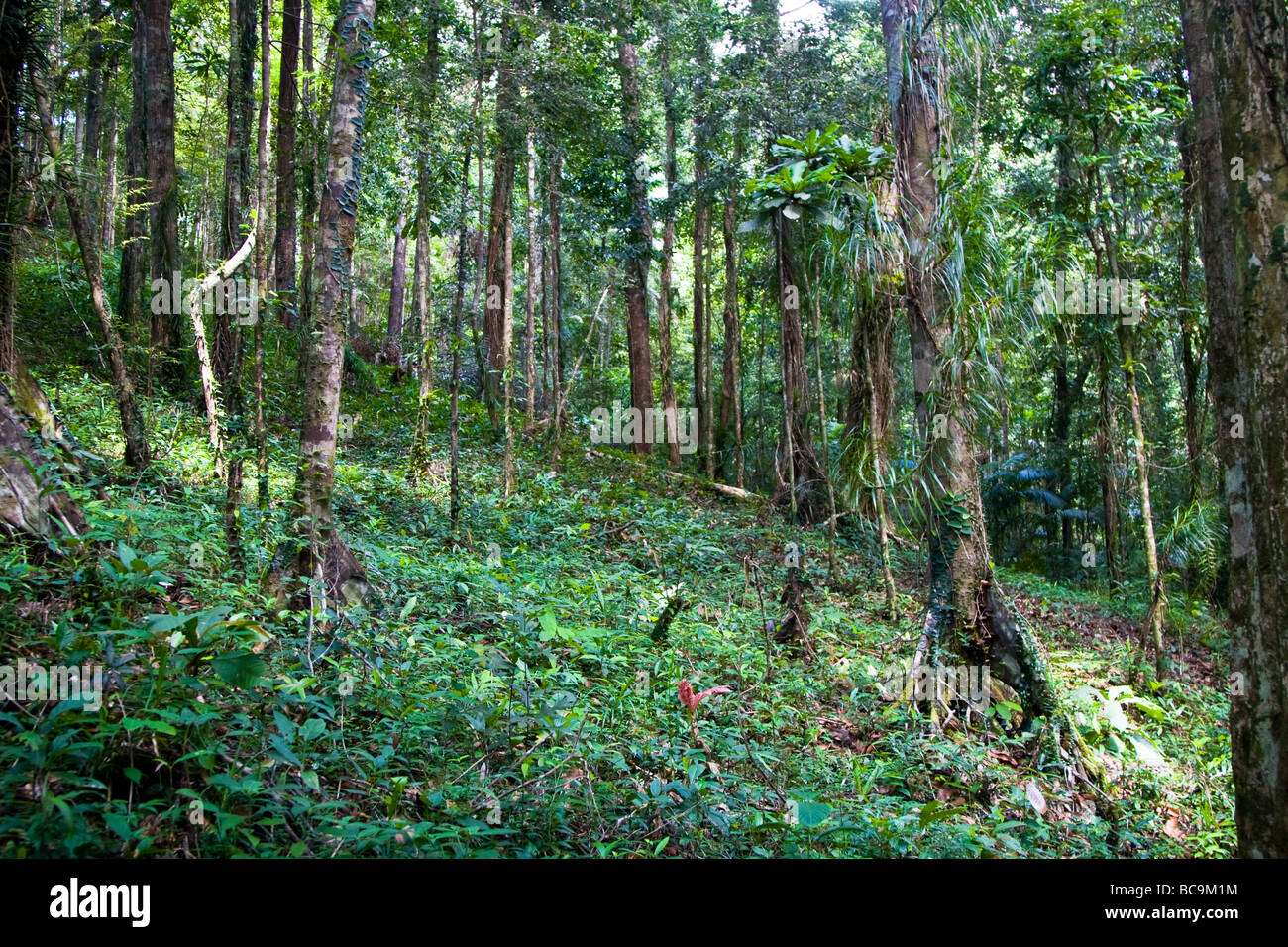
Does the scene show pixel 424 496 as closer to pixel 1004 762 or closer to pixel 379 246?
pixel 1004 762

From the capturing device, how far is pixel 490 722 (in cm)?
362

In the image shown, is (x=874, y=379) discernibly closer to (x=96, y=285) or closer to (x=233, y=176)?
(x=233, y=176)

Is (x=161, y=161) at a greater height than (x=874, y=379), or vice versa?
(x=161, y=161)

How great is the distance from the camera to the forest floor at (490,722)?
267 centimetres

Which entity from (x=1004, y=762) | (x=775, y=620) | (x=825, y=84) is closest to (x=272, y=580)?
(x=775, y=620)

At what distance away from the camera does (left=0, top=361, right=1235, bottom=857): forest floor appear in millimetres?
2666

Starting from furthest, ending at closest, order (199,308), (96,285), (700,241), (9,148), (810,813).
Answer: (700,241) → (199,308) → (96,285) → (9,148) → (810,813)

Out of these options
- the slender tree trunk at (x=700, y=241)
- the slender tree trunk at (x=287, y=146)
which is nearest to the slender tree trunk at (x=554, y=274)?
the slender tree trunk at (x=700, y=241)

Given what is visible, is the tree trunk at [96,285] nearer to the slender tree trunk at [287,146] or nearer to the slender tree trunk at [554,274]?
the slender tree trunk at [287,146]

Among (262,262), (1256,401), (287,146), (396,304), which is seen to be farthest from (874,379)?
(396,304)

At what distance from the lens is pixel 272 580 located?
177 inches

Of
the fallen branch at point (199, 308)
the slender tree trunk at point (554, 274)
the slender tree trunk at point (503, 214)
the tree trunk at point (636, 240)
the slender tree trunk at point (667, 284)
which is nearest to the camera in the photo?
the fallen branch at point (199, 308)

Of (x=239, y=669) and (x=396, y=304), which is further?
(x=396, y=304)

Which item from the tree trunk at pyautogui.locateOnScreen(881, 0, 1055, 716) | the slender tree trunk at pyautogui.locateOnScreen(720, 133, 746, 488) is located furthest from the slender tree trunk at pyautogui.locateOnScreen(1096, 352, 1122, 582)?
the slender tree trunk at pyautogui.locateOnScreen(720, 133, 746, 488)
